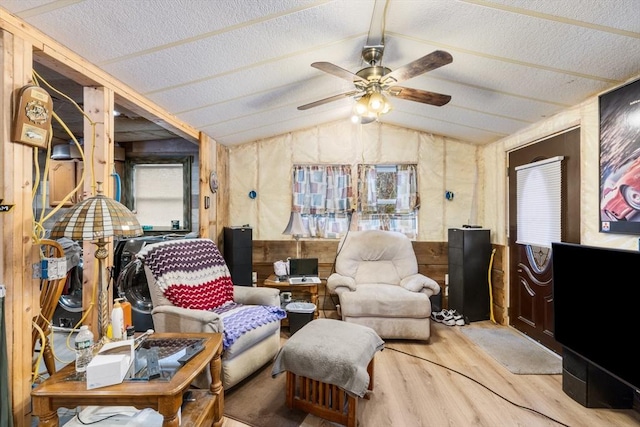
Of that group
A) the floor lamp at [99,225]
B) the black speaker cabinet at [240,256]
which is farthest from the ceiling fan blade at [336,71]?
the black speaker cabinet at [240,256]

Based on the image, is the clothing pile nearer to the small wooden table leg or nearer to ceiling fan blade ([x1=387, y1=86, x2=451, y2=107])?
ceiling fan blade ([x1=387, y1=86, x2=451, y2=107])

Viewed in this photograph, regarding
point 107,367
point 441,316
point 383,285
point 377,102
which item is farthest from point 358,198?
point 107,367

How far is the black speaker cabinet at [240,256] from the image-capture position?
12.5 ft

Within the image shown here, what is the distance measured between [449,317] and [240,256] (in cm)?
270

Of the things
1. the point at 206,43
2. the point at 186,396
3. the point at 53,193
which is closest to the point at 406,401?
the point at 186,396

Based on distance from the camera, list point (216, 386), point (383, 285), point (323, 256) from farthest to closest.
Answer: point (323, 256) < point (383, 285) < point (216, 386)

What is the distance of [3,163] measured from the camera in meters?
1.45

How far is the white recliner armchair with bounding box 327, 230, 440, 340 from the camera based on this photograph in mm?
3174

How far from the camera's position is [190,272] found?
2.64m

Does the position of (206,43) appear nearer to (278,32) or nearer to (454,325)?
(278,32)

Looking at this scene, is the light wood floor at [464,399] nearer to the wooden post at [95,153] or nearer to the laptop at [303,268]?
the laptop at [303,268]

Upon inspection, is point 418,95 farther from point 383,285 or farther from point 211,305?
point 211,305

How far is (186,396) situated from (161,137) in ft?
12.4

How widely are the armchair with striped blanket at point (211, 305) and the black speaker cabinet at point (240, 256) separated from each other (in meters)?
0.77
